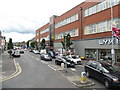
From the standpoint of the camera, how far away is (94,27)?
86.2 feet

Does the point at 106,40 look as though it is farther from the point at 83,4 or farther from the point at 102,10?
the point at 83,4

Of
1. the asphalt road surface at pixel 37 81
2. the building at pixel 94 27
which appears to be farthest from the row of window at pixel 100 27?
the asphalt road surface at pixel 37 81

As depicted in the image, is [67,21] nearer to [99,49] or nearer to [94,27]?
[94,27]

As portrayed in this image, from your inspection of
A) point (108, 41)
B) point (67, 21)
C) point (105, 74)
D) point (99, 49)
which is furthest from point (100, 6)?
point (105, 74)

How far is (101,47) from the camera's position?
2288cm

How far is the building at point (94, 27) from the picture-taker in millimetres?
21263

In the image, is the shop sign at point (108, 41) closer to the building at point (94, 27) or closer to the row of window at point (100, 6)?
the building at point (94, 27)

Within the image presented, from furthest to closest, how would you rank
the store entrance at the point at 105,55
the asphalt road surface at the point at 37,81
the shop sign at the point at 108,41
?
the store entrance at the point at 105,55
the shop sign at the point at 108,41
the asphalt road surface at the point at 37,81

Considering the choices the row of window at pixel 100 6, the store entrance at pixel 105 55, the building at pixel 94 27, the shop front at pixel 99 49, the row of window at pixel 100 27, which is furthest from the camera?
the store entrance at pixel 105 55

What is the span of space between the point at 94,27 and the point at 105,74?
17.8 m

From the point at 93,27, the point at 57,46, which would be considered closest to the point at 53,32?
the point at 57,46

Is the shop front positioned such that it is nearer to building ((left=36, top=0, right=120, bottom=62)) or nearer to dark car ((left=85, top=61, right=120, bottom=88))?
building ((left=36, top=0, right=120, bottom=62))

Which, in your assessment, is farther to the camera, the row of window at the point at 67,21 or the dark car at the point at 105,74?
the row of window at the point at 67,21

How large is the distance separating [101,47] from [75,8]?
1504 cm
